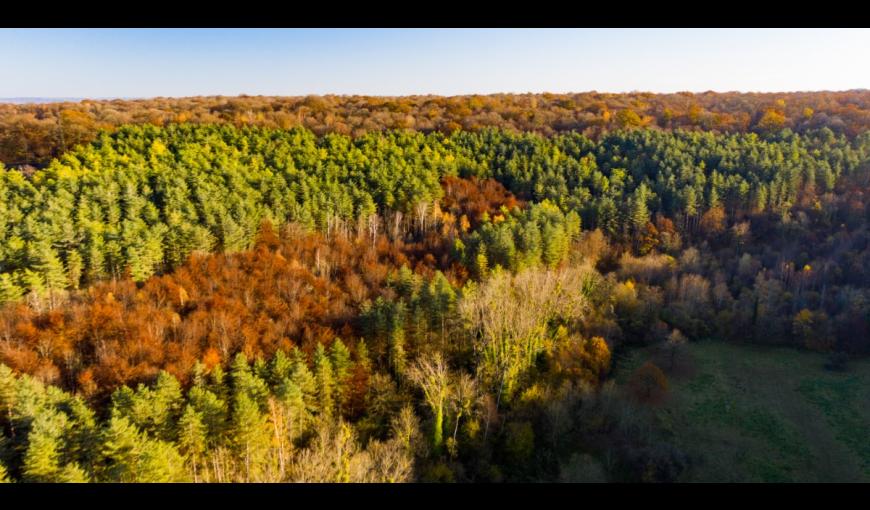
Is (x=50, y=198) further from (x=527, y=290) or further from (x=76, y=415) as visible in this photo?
(x=527, y=290)

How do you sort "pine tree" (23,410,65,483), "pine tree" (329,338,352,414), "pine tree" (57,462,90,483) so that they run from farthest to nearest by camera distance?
"pine tree" (329,338,352,414), "pine tree" (23,410,65,483), "pine tree" (57,462,90,483)

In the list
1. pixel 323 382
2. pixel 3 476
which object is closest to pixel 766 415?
pixel 323 382

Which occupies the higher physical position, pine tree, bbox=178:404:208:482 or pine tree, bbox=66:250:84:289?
pine tree, bbox=66:250:84:289

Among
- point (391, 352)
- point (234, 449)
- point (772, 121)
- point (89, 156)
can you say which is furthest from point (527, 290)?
point (772, 121)

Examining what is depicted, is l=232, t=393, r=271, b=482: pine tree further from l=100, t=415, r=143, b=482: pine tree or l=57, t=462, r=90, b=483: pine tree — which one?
l=57, t=462, r=90, b=483: pine tree

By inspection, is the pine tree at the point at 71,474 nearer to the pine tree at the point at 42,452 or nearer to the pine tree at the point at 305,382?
the pine tree at the point at 42,452

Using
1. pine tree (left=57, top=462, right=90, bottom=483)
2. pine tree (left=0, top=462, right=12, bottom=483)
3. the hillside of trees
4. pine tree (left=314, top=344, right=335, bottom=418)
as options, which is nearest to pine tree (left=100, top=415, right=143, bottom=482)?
pine tree (left=57, top=462, right=90, bottom=483)

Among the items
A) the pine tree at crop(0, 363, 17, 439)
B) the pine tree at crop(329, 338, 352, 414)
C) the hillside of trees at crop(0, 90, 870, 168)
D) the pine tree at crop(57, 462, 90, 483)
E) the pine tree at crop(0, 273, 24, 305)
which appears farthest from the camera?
the hillside of trees at crop(0, 90, 870, 168)
